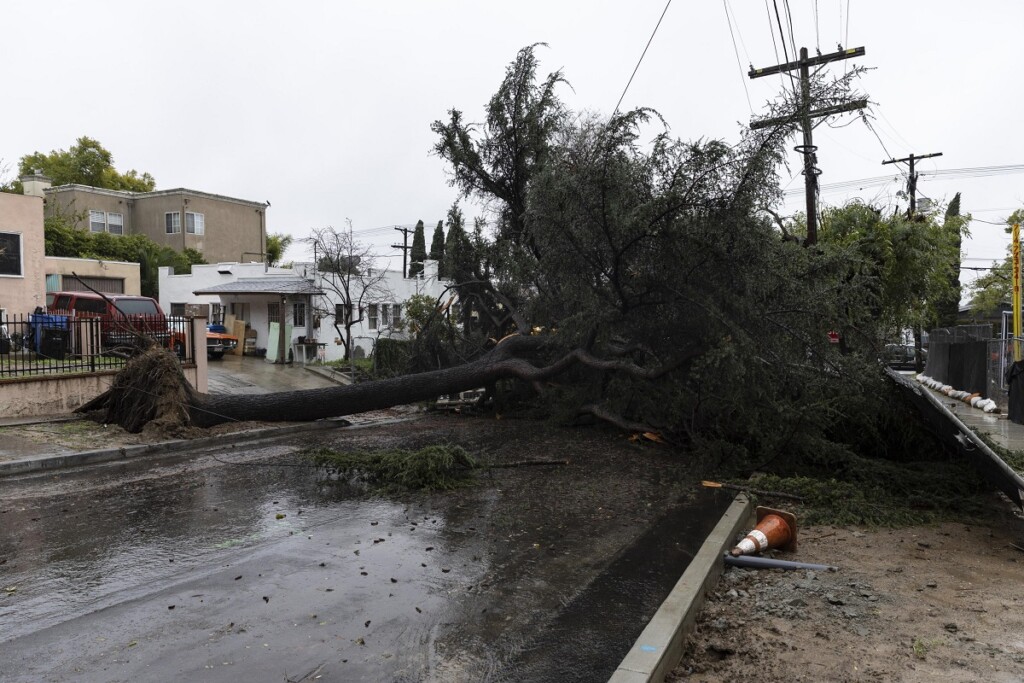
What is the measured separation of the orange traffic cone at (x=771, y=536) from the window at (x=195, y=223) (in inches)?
1626

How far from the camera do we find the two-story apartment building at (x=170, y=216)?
130ft

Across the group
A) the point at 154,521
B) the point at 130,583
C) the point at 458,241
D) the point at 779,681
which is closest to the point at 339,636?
the point at 130,583

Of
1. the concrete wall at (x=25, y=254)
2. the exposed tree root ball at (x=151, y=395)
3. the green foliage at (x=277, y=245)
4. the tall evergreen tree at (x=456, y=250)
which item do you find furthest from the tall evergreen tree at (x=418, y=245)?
the exposed tree root ball at (x=151, y=395)

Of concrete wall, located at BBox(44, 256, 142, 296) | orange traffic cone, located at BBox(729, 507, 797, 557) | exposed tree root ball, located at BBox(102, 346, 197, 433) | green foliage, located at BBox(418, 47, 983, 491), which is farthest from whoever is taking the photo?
concrete wall, located at BBox(44, 256, 142, 296)

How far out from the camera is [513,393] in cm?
1559

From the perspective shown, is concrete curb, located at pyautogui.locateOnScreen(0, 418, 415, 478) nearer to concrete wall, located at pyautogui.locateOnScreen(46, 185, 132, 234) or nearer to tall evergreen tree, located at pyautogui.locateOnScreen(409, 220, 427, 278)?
concrete wall, located at pyautogui.locateOnScreen(46, 185, 132, 234)

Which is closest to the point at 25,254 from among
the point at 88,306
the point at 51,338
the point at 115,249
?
the point at 88,306

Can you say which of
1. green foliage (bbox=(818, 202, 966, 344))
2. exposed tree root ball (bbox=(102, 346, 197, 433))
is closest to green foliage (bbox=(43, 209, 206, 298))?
exposed tree root ball (bbox=(102, 346, 197, 433))

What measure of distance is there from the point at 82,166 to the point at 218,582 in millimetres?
52629

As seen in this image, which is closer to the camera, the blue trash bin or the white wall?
the blue trash bin

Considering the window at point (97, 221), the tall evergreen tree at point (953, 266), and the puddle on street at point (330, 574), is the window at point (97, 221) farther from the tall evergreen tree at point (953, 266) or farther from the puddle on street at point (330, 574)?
the tall evergreen tree at point (953, 266)

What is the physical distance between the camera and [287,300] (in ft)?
92.3

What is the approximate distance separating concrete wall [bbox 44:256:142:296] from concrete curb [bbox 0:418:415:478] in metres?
19.0

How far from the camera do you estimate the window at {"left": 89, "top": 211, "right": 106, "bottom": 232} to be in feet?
131
